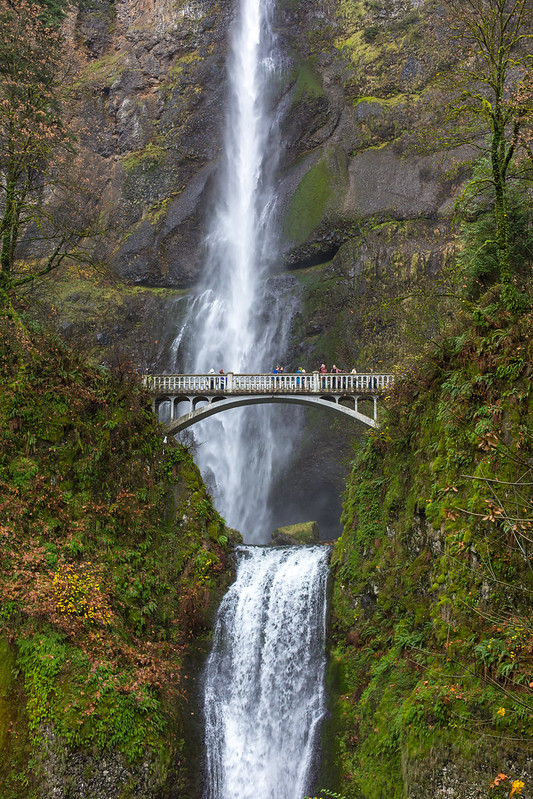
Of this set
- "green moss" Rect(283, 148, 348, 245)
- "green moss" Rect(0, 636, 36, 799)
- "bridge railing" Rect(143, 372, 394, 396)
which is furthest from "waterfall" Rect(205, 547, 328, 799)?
"green moss" Rect(283, 148, 348, 245)

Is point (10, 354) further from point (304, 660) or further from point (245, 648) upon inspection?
point (304, 660)

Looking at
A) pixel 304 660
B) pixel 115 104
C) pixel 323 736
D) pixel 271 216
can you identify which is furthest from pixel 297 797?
pixel 115 104

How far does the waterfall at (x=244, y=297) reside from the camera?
34.4 metres

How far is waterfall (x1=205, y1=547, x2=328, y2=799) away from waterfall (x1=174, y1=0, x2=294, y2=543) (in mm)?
13843

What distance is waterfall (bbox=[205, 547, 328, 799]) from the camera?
1494cm

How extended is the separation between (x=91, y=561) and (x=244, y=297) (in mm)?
A: 25548

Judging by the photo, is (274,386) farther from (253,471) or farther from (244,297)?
(244,297)

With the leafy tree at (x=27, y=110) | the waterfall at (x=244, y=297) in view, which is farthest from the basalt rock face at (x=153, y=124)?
the leafy tree at (x=27, y=110)

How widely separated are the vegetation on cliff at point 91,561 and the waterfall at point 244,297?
13012 mm

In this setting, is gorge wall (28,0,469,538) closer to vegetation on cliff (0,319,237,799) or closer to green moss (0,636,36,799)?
vegetation on cliff (0,319,237,799)

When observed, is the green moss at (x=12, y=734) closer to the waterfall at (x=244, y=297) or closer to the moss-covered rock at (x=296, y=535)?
the moss-covered rock at (x=296, y=535)

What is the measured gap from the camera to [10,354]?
674 inches

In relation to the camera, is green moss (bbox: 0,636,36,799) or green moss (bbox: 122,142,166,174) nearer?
green moss (bbox: 0,636,36,799)

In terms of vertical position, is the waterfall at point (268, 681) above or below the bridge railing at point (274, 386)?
below
